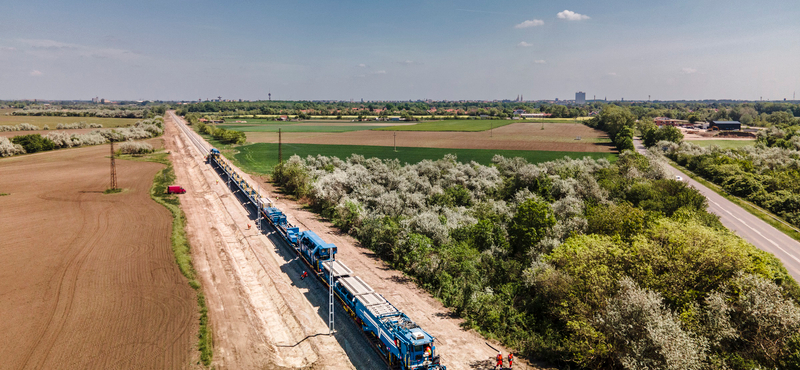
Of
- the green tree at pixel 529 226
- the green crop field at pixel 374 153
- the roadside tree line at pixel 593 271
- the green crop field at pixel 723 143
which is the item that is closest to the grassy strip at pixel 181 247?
the roadside tree line at pixel 593 271

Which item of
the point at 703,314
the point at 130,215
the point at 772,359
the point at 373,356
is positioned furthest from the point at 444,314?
the point at 130,215

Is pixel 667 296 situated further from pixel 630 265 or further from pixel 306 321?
pixel 306 321

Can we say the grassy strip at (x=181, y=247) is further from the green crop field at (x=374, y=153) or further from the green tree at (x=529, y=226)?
the green tree at (x=529, y=226)

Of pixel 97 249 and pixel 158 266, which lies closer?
pixel 158 266

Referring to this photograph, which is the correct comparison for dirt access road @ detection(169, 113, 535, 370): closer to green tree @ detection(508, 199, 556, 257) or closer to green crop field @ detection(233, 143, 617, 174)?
green tree @ detection(508, 199, 556, 257)

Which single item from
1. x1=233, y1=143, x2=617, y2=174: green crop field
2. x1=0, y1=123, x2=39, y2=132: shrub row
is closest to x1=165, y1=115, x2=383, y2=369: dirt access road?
x1=233, y1=143, x2=617, y2=174: green crop field

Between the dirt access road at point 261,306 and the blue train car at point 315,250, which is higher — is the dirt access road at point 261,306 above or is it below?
below
